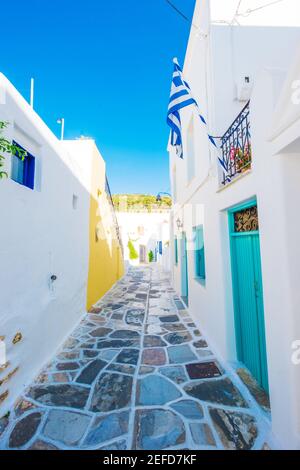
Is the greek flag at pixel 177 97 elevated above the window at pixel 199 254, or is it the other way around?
the greek flag at pixel 177 97

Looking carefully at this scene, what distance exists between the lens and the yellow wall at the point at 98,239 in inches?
289

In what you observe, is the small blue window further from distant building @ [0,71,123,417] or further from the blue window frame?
the blue window frame

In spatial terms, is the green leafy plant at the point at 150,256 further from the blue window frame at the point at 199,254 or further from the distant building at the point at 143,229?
the blue window frame at the point at 199,254

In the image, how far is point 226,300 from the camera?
3838 mm

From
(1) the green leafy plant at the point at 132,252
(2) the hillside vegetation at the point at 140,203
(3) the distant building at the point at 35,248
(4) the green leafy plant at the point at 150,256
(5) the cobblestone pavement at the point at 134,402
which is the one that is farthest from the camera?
(2) the hillside vegetation at the point at 140,203

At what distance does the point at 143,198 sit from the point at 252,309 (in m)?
33.3

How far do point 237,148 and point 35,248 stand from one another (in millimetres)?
3936

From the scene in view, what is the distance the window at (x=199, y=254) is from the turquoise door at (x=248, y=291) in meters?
1.81

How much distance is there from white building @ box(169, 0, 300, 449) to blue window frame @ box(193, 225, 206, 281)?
0.10 ft

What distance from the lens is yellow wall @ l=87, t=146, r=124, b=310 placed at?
7328 millimetres

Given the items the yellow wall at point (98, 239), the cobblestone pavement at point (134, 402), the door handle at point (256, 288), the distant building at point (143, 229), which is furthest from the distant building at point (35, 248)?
the distant building at point (143, 229)

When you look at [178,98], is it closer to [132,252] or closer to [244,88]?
[244,88]
